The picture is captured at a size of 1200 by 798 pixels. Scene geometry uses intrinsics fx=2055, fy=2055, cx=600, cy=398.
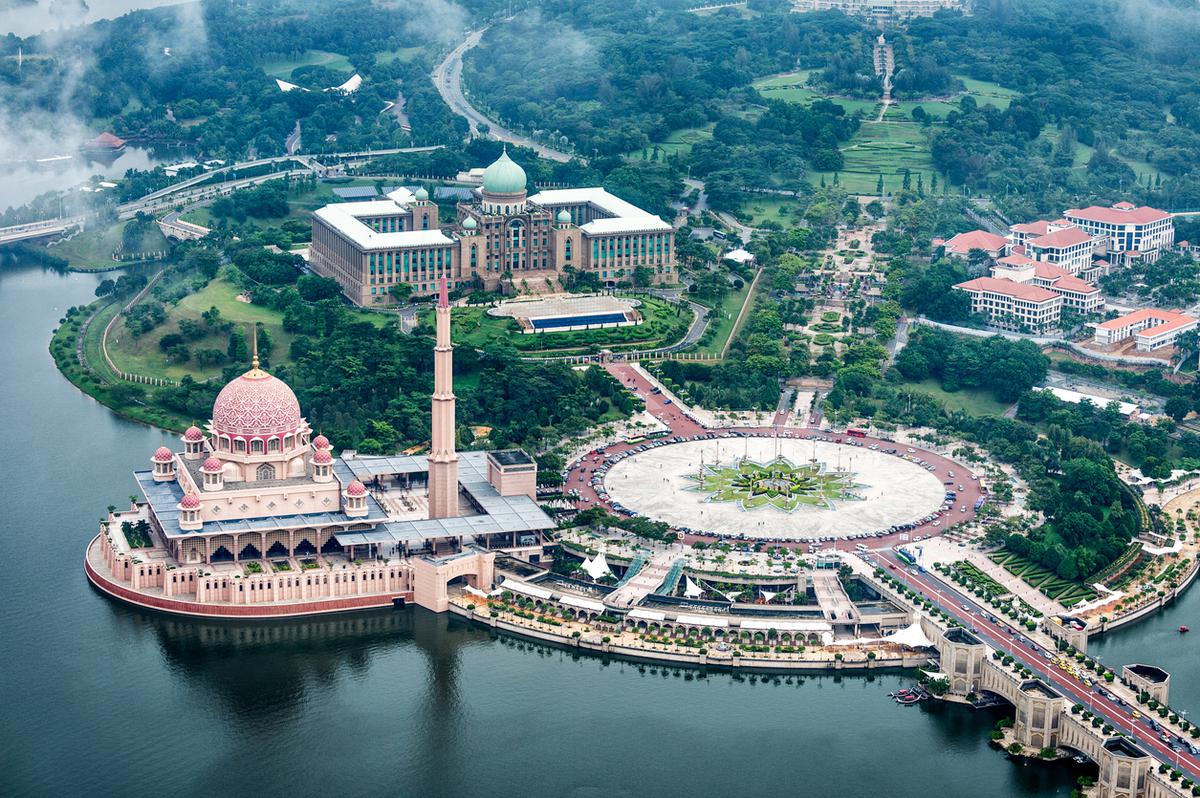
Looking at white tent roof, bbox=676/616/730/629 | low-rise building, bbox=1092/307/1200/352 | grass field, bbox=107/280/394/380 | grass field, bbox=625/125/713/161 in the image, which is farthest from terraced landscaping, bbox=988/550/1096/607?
grass field, bbox=625/125/713/161

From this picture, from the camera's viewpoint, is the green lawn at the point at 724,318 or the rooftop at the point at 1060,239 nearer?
the green lawn at the point at 724,318

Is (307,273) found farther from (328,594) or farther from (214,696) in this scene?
(214,696)

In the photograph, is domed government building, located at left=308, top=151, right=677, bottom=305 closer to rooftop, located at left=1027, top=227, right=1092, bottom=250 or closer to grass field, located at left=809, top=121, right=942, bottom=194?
grass field, located at left=809, top=121, right=942, bottom=194

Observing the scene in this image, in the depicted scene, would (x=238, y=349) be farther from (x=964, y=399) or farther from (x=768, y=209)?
(x=768, y=209)

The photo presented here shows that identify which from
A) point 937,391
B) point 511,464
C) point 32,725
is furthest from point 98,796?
point 937,391

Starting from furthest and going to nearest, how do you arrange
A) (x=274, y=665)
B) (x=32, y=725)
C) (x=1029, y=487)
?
1. (x=1029, y=487)
2. (x=274, y=665)
3. (x=32, y=725)

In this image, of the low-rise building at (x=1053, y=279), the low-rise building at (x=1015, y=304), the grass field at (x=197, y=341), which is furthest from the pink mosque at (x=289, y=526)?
the low-rise building at (x=1053, y=279)

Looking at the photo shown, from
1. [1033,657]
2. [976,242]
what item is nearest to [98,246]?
[976,242]

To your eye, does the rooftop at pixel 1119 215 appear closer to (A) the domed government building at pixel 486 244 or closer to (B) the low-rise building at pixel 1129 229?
(B) the low-rise building at pixel 1129 229
